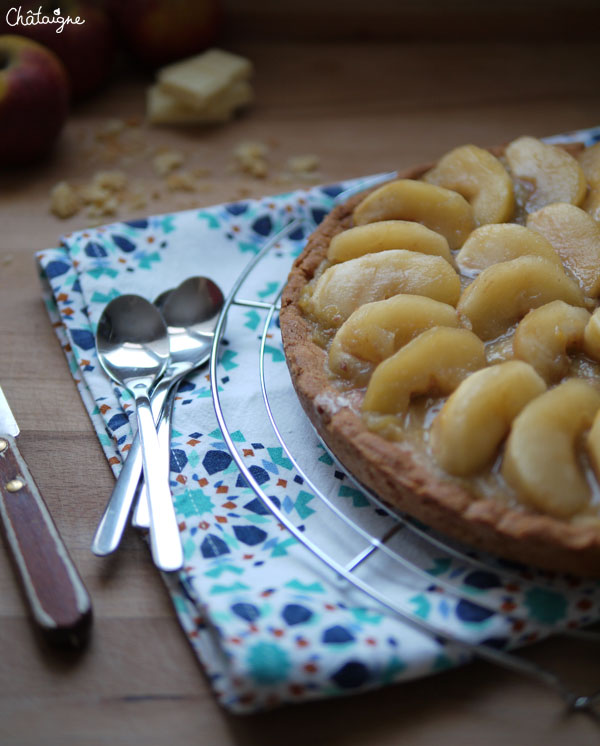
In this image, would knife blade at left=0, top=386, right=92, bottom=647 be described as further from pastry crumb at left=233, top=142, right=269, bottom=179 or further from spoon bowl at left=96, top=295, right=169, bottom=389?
pastry crumb at left=233, top=142, right=269, bottom=179

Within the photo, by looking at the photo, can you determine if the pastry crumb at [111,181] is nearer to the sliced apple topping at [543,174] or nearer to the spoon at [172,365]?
the spoon at [172,365]

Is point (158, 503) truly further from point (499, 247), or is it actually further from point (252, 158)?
point (252, 158)

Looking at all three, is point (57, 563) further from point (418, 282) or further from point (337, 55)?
point (337, 55)

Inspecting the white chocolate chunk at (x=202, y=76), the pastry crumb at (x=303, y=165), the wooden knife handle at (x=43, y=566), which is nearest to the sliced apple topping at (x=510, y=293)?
the wooden knife handle at (x=43, y=566)

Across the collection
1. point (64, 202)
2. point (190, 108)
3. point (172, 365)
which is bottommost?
point (172, 365)

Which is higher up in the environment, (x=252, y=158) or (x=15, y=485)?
(x=252, y=158)

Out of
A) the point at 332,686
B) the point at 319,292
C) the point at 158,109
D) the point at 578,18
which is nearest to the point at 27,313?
the point at 319,292

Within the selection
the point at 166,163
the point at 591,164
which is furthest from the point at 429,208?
the point at 166,163
